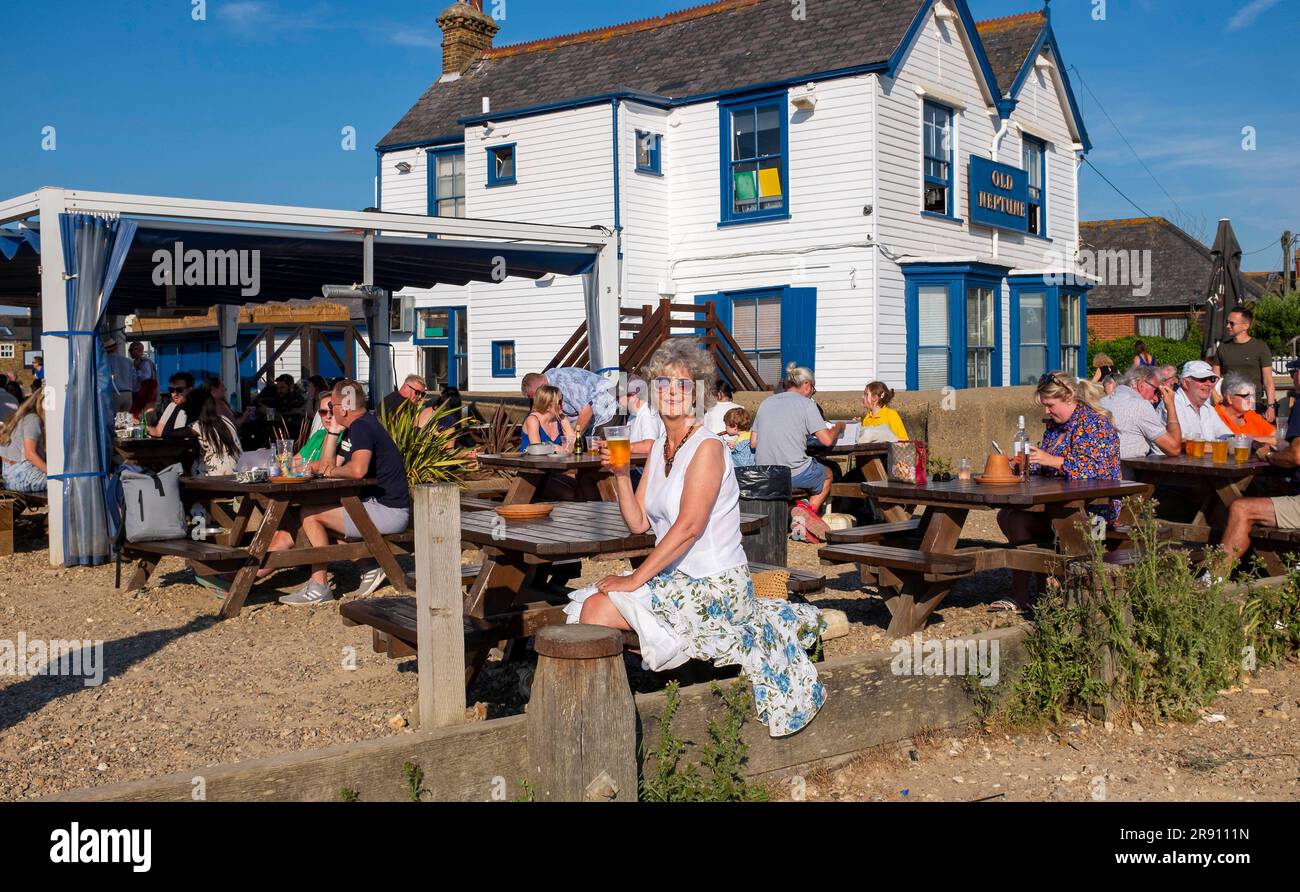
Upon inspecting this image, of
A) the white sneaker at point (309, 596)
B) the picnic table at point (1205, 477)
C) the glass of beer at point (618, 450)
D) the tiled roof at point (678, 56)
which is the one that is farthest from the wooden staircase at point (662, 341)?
the glass of beer at point (618, 450)

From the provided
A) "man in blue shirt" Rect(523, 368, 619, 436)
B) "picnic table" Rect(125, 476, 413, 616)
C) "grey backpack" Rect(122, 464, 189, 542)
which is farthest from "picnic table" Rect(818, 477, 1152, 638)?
"man in blue shirt" Rect(523, 368, 619, 436)

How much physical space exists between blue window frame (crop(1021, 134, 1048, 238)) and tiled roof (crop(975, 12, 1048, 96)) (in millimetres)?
1248

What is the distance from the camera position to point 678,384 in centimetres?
498

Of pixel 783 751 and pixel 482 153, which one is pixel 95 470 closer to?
pixel 783 751

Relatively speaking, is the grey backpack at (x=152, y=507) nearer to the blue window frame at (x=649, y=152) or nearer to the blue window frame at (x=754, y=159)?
the blue window frame at (x=754, y=159)

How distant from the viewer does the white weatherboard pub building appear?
1841cm

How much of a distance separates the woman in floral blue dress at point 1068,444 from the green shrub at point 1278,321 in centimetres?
3110

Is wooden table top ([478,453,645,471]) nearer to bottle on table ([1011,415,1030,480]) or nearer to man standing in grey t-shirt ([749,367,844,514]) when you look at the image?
man standing in grey t-shirt ([749,367,844,514])

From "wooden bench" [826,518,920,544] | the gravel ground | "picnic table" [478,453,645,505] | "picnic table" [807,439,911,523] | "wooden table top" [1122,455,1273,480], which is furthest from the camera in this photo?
"picnic table" [807,439,911,523]

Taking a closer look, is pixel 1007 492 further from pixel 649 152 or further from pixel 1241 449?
pixel 649 152

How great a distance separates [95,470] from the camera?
31.8ft
